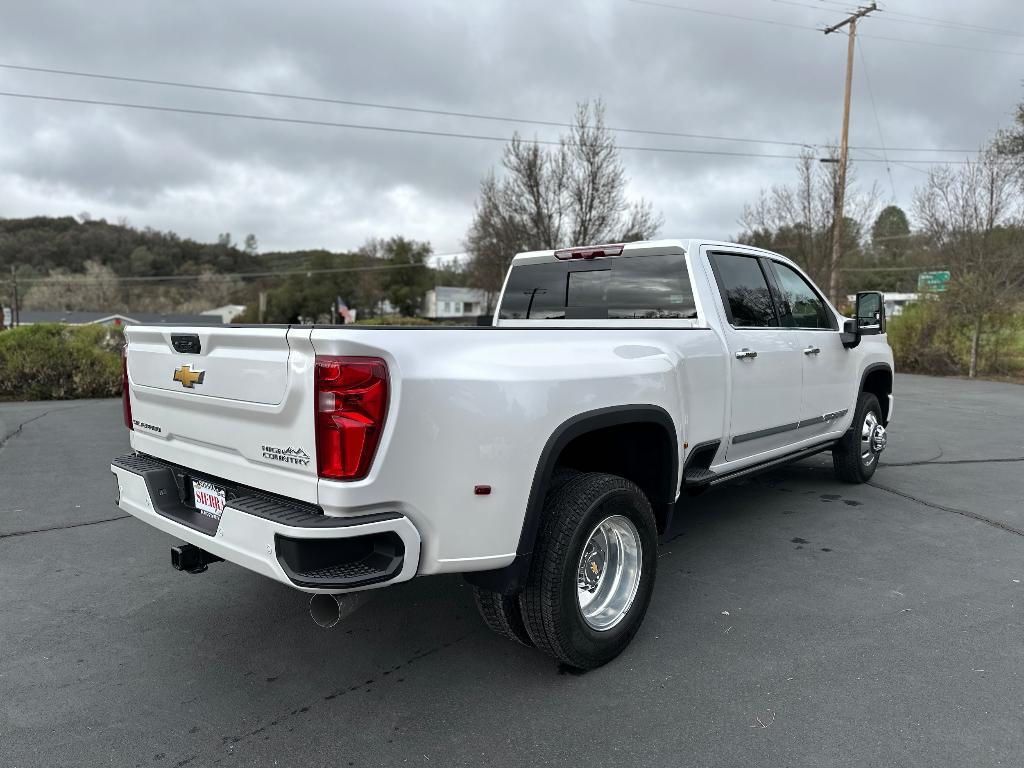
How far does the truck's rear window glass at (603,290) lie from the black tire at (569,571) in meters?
1.58

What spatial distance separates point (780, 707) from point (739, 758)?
0.40 m

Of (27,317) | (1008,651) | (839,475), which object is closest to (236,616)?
(1008,651)

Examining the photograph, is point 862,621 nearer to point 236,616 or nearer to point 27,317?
point 236,616

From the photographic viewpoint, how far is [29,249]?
9050cm

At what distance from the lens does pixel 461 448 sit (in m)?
2.42

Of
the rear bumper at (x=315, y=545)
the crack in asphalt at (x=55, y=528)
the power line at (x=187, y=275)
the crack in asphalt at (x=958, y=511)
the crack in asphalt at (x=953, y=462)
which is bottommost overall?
the crack in asphalt at (x=55, y=528)

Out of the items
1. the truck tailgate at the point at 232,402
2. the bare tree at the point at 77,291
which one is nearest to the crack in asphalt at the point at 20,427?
the truck tailgate at the point at 232,402

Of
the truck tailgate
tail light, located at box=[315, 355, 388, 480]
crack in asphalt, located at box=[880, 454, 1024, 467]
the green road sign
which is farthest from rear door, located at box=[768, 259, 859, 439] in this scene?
the green road sign

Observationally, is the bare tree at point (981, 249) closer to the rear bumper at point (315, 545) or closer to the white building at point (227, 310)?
the rear bumper at point (315, 545)

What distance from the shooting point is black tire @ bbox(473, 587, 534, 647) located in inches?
112

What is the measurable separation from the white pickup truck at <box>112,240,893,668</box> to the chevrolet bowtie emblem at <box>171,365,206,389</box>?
2cm

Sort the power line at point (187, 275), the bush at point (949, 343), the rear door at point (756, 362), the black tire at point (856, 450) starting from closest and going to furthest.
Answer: the rear door at point (756, 362) → the black tire at point (856, 450) → the bush at point (949, 343) → the power line at point (187, 275)

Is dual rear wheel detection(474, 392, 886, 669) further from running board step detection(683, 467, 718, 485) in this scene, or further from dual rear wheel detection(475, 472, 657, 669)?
running board step detection(683, 467, 718, 485)

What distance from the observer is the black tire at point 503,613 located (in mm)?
2848
